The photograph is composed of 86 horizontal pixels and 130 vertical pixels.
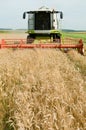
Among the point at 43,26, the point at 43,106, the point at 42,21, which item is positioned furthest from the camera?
the point at 42,21

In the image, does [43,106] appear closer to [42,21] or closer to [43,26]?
[43,26]

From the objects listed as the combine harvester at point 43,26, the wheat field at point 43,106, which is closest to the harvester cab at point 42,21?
the combine harvester at point 43,26

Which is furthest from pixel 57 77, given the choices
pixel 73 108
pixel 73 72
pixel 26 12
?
pixel 26 12

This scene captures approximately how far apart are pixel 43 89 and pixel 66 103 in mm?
704

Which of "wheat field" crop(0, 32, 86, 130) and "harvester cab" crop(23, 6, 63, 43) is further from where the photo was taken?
"harvester cab" crop(23, 6, 63, 43)

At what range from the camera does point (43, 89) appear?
Result: 5.17 meters

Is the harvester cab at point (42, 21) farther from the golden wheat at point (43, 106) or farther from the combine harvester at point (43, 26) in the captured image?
the golden wheat at point (43, 106)

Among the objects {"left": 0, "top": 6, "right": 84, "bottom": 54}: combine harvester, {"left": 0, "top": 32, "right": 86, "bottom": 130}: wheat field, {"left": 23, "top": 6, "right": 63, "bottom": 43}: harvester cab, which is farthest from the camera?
{"left": 23, "top": 6, "right": 63, "bottom": 43}: harvester cab

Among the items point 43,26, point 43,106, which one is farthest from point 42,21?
point 43,106

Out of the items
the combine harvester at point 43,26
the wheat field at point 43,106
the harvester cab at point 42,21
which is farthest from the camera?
the harvester cab at point 42,21

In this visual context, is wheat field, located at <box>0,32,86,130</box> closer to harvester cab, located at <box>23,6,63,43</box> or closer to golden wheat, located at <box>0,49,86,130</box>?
golden wheat, located at <box>0,49,86,130</box>

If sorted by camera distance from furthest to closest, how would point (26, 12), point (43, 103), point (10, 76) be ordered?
1. point (26, 12)
2. point (10, 76)
3. point (43, 103)

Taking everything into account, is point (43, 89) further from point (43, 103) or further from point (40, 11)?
point (40, 11)

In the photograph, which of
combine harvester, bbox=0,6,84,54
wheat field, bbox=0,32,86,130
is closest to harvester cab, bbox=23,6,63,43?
combine harvester, bbox=0,6,84,54
